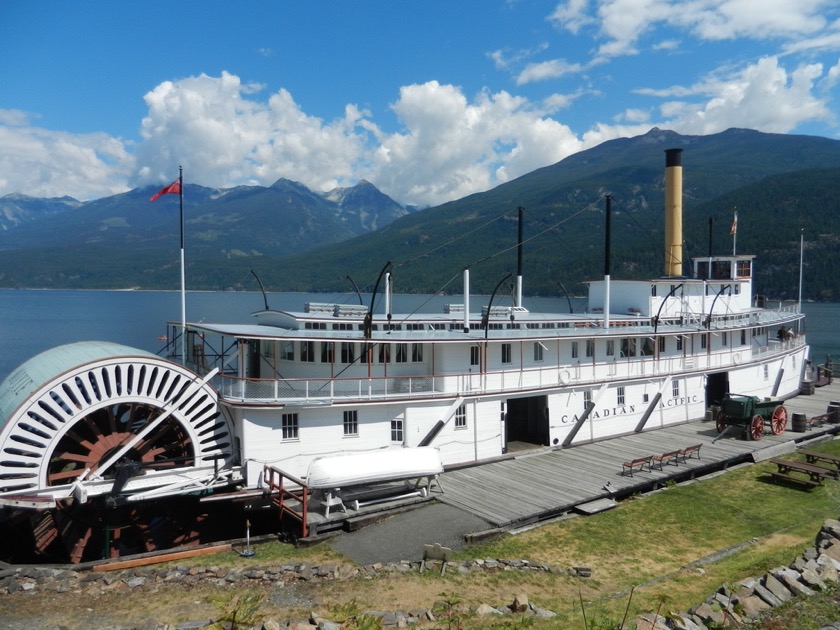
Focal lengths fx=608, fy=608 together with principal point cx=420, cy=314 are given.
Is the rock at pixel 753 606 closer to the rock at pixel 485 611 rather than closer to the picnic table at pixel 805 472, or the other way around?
the rock at pixel 485 611

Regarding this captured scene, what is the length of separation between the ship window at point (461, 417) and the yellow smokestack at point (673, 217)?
21.8 meters

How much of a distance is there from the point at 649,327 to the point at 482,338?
37.5 ft

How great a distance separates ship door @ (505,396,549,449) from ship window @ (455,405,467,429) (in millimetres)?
3190

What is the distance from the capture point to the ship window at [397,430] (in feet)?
71.3

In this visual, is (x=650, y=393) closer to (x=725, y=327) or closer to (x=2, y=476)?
(x=725, y=327)

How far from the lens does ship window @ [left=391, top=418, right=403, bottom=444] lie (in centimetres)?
2173

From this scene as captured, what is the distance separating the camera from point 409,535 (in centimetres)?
1675

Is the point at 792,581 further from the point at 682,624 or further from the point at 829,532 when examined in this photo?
the point at 829,532

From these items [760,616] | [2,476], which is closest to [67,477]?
[2,476]

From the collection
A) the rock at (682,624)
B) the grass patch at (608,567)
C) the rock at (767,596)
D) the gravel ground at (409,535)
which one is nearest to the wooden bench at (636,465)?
the grass patch at (608,567)

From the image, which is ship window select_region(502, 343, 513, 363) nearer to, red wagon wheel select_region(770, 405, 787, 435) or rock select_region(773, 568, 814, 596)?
red wagon wheel select_region(770, 405, 787, 435)

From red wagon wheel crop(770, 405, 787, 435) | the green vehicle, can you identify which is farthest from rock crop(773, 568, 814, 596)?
red wagon wheel crop(770, 405, 787, 435)

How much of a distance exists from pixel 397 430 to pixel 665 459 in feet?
34.7

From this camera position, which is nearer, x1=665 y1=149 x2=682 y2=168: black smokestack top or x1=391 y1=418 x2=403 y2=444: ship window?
x1=391 y1=418 x2=403 y2=444: ship window
